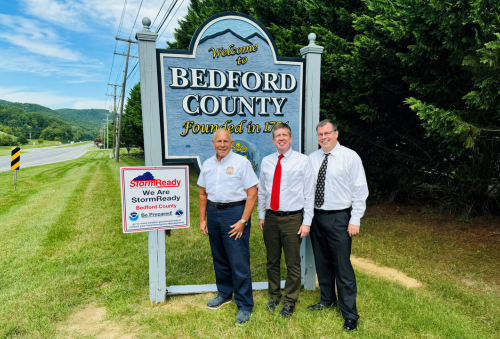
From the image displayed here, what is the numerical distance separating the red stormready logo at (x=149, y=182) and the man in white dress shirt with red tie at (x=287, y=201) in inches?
42.1

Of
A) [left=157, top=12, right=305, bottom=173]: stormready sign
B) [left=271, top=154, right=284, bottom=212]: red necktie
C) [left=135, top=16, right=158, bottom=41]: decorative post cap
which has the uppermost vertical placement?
[left=135, top=16, right=158, bottom=41]: decorative post cap

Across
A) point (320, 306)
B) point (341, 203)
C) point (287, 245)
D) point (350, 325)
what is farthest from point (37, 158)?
point (350, 325)

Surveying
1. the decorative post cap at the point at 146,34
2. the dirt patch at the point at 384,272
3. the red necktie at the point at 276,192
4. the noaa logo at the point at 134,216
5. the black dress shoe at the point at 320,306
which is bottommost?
the dirt patch at the point at 384,272

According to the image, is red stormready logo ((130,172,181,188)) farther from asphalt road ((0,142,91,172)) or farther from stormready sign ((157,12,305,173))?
asphalt road ((0,142,91,172))

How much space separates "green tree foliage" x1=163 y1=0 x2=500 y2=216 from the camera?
3959mm

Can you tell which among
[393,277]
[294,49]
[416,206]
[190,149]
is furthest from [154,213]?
[416,206]

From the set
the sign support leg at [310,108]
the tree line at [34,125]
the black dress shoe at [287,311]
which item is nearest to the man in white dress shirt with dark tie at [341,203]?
the black dress shoe at [287,311]

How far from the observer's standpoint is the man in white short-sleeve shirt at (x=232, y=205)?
325 cm

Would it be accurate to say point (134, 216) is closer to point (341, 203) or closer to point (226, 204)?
point (226, 204)

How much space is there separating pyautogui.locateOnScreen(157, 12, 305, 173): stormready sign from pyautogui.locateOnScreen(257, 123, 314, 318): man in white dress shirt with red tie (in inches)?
25.0

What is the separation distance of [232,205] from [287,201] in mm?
570

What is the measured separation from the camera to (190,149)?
12.0 feet

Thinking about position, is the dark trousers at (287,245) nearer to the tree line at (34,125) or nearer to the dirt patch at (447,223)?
the dirt patch at (447,223)

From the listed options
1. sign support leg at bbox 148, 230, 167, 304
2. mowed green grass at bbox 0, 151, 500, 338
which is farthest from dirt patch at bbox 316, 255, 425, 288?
sign support leg at bbox 148, 230, 167, 304
